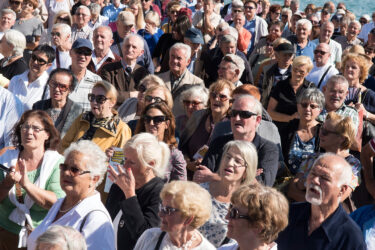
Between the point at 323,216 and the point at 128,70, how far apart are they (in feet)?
14.2

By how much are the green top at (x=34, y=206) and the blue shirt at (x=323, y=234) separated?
173cm

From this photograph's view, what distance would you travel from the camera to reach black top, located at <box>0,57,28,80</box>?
8438mm

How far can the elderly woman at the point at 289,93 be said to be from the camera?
785 centimetres

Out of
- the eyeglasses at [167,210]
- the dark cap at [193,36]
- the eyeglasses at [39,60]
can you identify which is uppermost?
the eyeglasses at [167,210]

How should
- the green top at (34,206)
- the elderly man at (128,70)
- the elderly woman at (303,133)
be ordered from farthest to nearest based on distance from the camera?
1. the elderly man at (128,70)
2. the elderly woman at (303,133)
3. the green top at (34,206)

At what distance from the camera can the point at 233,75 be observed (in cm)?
802

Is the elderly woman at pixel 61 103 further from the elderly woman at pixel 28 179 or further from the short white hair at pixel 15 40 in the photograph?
the short white hair at pixel 15 40

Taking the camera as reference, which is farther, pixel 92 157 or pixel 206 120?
pixel 206 120

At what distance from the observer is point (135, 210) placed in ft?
14.3

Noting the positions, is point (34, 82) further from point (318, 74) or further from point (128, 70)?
point (318, 74)

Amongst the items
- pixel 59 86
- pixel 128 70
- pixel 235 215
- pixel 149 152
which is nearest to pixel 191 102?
pixel 59 86

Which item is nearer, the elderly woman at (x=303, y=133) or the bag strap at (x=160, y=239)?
the bag strap at (x=160, y=239)

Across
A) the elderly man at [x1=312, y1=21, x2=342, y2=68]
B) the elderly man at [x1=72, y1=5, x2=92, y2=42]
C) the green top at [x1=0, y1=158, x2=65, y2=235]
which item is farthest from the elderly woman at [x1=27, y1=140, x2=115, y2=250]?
the elderly man at [x1=312, y1=21, x2=342, y2=68]

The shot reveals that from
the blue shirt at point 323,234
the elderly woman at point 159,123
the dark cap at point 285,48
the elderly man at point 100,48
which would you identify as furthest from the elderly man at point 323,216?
the elderly man at point 100,48
